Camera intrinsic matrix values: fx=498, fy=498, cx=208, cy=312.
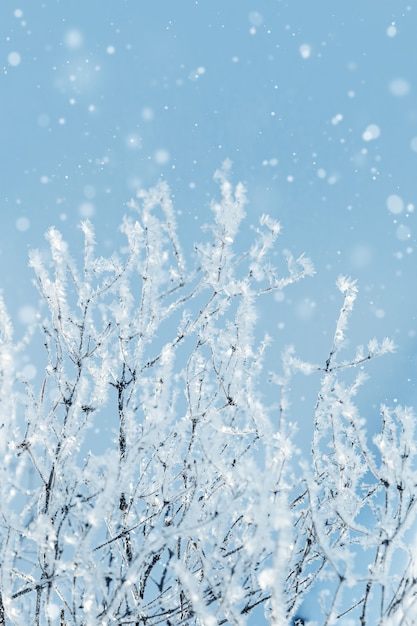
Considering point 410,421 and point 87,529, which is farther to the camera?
point 410,421

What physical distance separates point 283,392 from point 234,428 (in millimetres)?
584

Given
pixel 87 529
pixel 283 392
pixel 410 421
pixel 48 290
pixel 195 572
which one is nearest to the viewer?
pixel 87 529

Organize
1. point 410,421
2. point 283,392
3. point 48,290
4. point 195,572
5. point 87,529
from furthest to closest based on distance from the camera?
1. point 195,572
2. point 48,290
3. point 283,392
4. point 410,421
5. point 87,529

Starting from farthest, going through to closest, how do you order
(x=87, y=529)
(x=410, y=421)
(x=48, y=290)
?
(x=48, y=290) → (x=410, y=421) → (x=87, y=529)

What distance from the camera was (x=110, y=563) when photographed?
338 cm

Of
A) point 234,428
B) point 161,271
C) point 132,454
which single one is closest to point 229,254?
point 161,271

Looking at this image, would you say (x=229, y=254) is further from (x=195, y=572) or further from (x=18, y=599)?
(x=18, y=599)

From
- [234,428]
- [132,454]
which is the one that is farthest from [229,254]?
[132,454]

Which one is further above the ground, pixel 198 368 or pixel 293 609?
pixel 198 368

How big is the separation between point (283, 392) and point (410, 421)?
29.2 inches

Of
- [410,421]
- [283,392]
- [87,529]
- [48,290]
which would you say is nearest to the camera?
[87,529]

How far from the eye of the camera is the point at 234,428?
339 centimetres

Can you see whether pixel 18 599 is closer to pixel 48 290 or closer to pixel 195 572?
pixel 195 572

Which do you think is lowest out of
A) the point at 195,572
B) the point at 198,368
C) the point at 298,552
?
the point at 298,552
